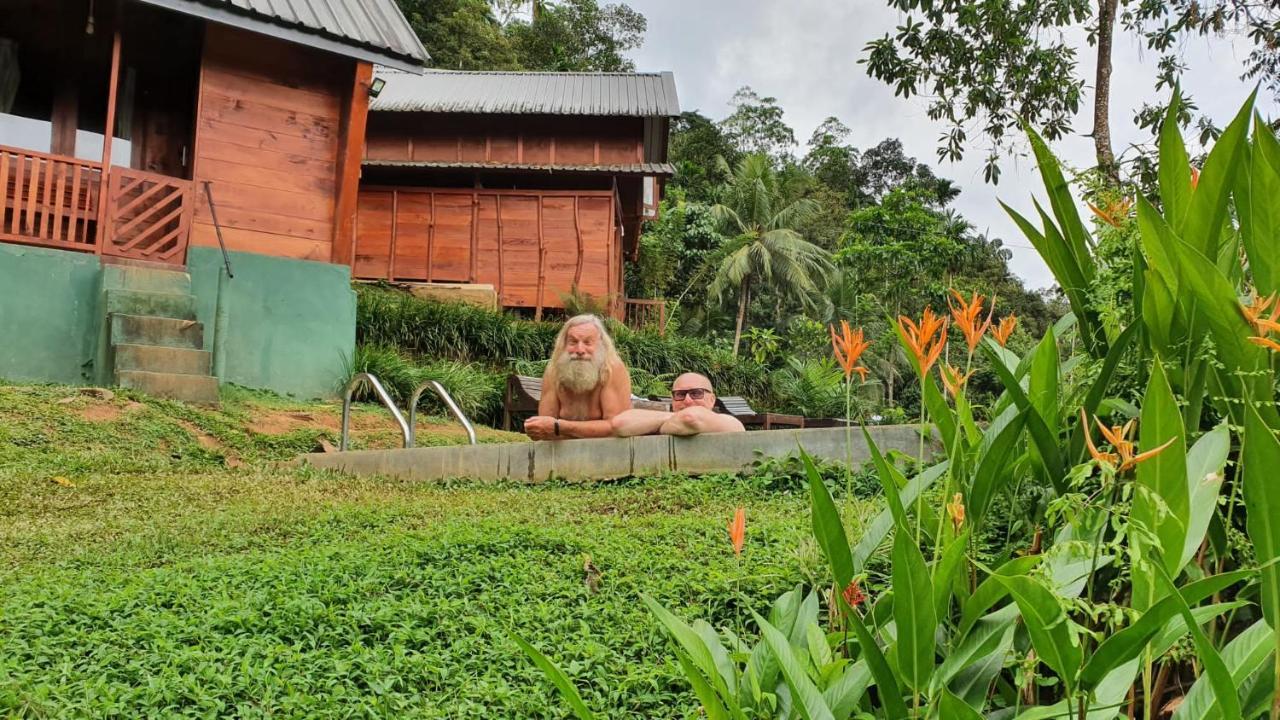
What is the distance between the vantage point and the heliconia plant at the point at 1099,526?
149 cm

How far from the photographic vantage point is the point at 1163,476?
60.0 inches

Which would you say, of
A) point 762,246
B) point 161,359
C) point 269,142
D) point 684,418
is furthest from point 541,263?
point 762,246

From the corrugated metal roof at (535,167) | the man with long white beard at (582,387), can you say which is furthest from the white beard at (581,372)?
the corrugated metal roof at (535,167)

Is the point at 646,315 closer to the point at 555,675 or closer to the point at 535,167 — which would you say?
the point at 535,167

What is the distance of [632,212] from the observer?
24703mm

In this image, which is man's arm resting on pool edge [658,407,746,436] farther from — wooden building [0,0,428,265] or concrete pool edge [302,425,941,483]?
wooden building [0,0,428,265]

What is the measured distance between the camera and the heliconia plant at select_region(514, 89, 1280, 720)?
1.49 meters

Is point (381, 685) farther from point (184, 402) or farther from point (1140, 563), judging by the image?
point (184, 402)

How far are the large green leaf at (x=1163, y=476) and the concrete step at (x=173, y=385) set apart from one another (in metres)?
10.0

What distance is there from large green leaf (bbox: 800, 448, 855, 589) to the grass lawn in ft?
2.59

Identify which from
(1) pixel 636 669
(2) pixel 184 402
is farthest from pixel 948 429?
(2) pixel 184 402

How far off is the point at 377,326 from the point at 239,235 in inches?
148

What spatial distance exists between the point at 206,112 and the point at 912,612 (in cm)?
1257

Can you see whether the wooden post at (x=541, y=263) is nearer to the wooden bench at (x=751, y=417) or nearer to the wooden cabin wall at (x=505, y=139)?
the wooden cabin wall at (x=505, y=139)
